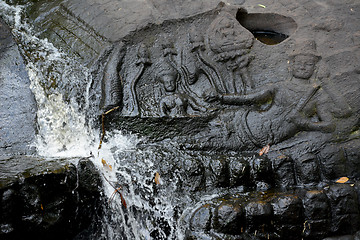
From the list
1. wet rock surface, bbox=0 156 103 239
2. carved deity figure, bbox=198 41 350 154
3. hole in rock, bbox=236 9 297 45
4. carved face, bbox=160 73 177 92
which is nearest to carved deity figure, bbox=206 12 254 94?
carved deity figure, bbox=198 41 350 154

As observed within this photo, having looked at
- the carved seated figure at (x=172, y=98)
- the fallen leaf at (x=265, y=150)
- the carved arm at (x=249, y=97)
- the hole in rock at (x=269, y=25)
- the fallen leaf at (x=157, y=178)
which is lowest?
the fallen leaf at (x=265, y=150)

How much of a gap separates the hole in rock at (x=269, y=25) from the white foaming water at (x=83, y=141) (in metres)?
2.10

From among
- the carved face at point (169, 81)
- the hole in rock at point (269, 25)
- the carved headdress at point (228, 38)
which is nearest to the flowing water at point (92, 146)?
the carved face at point (169, 81)

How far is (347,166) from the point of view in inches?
135

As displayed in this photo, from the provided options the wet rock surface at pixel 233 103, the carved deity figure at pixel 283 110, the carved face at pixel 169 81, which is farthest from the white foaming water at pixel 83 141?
the carved deity figure at pixel 283 110

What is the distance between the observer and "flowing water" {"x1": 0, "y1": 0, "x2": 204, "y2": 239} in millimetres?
3449

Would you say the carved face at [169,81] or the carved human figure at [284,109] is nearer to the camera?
the carved human figure at [284,109]

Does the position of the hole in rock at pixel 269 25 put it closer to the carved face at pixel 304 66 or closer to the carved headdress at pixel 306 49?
the carved headdress at pixel 306 49

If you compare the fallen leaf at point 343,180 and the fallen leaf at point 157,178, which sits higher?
the fallen leaf at point 157,178

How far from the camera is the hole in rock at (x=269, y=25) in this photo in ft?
14.0

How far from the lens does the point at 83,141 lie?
12.8 feet

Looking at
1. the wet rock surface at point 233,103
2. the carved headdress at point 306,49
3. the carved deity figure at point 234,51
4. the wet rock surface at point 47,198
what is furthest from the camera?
the carved deity figure at point 234,51

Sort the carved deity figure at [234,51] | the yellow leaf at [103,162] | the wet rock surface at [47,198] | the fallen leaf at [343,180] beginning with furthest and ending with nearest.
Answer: the carved deity figure at [234,51]
the yellow leaf at [103,162]
the fallen leaf at [343,180]
the wet rock surface at [47,198]

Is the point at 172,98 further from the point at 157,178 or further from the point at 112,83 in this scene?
the point at 157,178
